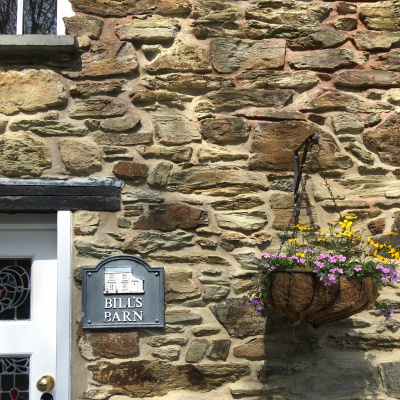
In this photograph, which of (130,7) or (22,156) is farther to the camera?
(130,7)

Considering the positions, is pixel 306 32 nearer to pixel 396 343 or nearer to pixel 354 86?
pixel 354 86

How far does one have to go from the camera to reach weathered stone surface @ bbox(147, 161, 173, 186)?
3387 millimetres

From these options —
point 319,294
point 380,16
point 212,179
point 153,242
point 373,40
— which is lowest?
point 319,294

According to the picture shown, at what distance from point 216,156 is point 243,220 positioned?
41 cm

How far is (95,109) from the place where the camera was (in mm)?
3441

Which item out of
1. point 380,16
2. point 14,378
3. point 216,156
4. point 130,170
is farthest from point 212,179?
point 14,378

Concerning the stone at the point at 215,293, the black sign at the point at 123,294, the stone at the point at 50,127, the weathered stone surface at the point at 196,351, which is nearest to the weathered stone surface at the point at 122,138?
the stone at the point at 50,127

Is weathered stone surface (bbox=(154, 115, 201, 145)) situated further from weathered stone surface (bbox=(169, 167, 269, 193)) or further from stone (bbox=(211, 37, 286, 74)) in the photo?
stone (bbox=(211, 37, 286, 74))

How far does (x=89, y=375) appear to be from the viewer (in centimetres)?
321

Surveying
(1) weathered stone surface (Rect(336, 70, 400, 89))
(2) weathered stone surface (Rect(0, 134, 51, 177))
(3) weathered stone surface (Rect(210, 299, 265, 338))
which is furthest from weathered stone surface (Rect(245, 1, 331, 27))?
(3) weathered stone surface (Rect(210, 299, 265, 338))

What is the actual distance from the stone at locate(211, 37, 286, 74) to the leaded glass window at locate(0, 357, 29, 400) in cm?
208

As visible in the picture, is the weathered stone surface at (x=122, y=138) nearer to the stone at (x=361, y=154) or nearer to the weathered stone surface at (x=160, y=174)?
the weathered stone surface at (x=160, y=174)

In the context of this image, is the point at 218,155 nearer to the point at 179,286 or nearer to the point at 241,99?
the point at 241,99

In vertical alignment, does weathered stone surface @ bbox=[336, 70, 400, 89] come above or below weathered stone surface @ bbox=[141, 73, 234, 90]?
above
